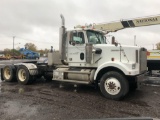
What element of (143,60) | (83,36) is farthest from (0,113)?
(143,60)

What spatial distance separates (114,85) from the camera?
6492 mm

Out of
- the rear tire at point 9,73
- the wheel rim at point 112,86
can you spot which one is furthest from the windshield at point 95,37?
the rear tire at point 9,73

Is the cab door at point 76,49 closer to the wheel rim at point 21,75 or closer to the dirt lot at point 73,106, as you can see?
the dirt lot at point 73,106

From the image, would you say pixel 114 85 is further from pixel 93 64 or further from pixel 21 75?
pixel 21 75

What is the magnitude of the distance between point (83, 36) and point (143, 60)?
2.55m

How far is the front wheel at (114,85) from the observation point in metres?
6.33

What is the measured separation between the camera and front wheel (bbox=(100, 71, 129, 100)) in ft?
20.8

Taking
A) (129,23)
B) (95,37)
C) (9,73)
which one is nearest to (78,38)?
(95,37)

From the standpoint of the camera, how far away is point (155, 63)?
1020cm

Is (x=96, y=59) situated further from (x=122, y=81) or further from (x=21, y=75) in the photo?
(x=21, y=75)

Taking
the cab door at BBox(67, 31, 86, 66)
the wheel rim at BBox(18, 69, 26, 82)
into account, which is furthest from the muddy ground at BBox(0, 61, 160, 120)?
the wheel rim at BBox(18, 69, 26, 82)

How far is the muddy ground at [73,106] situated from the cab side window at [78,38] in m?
2.13

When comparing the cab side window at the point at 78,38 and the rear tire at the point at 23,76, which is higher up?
the cab side window at the point at 78,38

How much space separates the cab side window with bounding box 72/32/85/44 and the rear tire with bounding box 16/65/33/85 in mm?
3110
